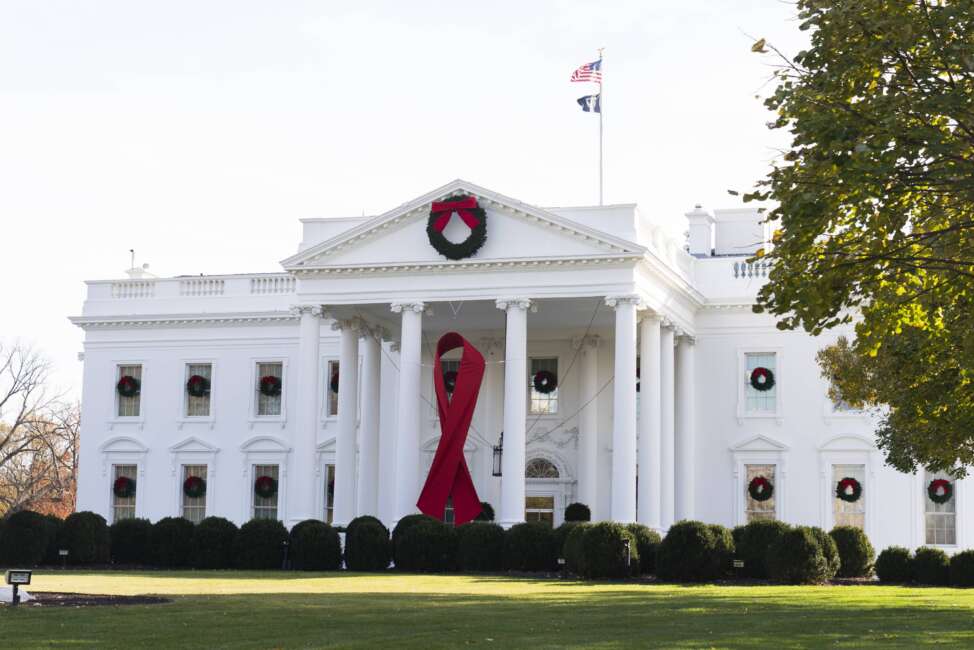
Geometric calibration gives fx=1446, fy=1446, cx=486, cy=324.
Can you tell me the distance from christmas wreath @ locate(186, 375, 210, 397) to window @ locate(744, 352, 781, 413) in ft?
67.4

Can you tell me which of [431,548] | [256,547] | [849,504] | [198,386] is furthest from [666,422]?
[198,386]

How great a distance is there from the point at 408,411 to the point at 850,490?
50.9 ft

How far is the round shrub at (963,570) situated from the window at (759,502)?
13944mm

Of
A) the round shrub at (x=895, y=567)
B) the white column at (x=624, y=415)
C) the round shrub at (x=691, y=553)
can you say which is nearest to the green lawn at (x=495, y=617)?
the round shrub at (x=691, y=553)

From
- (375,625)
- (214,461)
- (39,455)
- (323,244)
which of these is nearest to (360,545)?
(323,244)

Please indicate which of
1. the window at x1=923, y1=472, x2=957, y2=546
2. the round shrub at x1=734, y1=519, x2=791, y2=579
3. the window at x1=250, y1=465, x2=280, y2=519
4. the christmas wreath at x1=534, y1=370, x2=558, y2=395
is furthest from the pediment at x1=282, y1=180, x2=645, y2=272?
the window at x1=923, y1=472, x2=957, y2=546

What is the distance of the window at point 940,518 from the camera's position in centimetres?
4788

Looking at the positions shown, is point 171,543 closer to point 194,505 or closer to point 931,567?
point 194,505

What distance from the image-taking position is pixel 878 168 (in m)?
16.9

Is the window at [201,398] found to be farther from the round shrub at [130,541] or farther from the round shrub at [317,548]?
the round shrub at [317,548]

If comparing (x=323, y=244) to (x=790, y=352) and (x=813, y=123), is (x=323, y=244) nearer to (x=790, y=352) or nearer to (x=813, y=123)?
(x=790, y=352)

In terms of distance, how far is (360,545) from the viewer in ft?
136

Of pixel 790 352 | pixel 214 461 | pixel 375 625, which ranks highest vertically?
pixel 790 352

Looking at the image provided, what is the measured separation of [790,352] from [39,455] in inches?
2023
